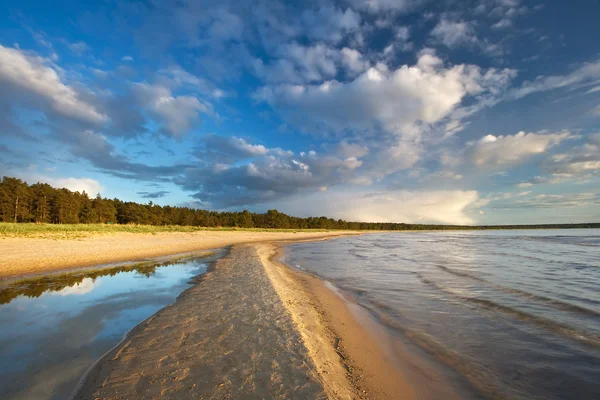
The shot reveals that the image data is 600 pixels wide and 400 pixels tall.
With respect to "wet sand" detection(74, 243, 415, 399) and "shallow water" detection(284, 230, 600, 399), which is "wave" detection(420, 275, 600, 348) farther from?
"wet sand" detection(74, 243, 415, 399)

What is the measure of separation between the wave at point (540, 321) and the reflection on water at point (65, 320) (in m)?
12.7

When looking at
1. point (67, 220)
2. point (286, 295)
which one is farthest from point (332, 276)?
point (67, 220)

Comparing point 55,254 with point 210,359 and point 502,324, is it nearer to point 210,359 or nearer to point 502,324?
point 210,359

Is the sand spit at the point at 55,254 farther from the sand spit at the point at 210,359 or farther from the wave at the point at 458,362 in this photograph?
the wave at the point at 458,362

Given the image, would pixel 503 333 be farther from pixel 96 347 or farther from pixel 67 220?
pixel 67 220

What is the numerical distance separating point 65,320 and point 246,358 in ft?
23.0

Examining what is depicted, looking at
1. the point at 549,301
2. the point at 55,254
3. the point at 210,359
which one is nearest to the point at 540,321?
the point at 549,301

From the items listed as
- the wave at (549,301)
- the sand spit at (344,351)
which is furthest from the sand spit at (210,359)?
the wave at (549,301)

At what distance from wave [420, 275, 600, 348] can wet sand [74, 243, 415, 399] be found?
231 inches

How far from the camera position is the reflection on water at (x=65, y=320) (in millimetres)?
5242

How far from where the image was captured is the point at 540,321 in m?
8.99

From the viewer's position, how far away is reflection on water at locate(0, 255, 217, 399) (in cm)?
524

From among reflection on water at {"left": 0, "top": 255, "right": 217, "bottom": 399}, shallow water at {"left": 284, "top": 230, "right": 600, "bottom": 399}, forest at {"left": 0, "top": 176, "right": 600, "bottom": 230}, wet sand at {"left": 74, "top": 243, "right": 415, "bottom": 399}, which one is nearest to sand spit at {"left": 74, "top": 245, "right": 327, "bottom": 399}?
wet sand at {"left": 74, "top": 243, "right": 415, "bottom": 399}

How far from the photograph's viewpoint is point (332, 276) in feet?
58.5
